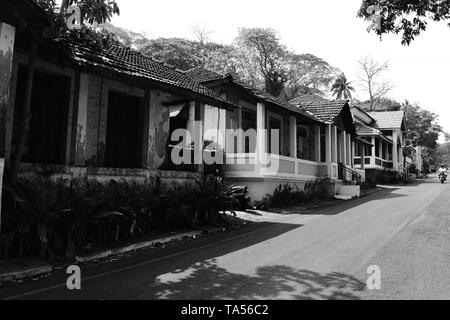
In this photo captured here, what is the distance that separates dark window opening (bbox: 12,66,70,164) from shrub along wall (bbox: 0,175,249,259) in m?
1.41

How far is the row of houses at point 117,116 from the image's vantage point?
7.70m

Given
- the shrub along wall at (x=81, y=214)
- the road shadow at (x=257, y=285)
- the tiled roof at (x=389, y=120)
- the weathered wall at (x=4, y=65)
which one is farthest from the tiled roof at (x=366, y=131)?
the weathered wall at (x=4, y=65)

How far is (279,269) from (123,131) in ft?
23.0

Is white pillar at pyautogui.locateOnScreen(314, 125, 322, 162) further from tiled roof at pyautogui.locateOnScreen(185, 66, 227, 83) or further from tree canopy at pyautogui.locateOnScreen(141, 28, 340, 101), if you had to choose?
tree canopy at pyautogui.locateOnScreen(141, 28, 340, 101)

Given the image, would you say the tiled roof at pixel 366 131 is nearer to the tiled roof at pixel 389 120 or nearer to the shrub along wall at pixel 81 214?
the tiled roof at pixel 389 120

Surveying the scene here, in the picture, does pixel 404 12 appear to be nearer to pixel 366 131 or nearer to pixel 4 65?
pixel 4 65

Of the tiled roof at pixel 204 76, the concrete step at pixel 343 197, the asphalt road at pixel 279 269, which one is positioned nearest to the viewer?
the asphalt road at pixel 279 269

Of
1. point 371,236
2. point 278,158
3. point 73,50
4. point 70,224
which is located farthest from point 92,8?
point 278,158

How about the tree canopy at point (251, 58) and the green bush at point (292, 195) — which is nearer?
the green bush at point (292, 195)

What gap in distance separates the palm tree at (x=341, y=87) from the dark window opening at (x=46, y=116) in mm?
51686

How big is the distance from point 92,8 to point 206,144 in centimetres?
975

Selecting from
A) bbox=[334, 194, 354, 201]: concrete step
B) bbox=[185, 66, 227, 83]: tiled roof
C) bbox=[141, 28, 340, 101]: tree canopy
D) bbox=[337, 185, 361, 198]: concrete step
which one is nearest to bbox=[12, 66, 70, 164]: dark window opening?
bbox=[185, 66, 227, 83]: tiled roof

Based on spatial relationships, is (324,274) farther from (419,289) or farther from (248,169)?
(248,169)

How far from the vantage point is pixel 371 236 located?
8.94m
